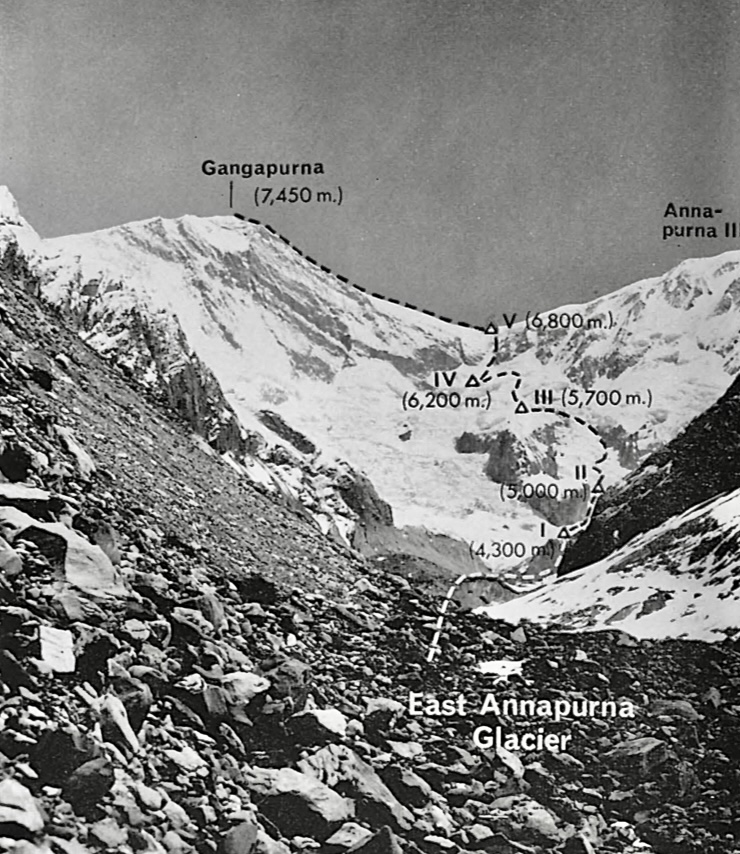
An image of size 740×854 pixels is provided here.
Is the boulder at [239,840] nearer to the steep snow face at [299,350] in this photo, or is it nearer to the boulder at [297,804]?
the boulder at [297,804]

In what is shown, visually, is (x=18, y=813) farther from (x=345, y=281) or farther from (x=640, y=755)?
(x=345, y=281)

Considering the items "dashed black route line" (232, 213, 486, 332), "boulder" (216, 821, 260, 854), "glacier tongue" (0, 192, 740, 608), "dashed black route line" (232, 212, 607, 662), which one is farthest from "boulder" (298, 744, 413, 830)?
"dashed black route line" (232, 213, 486, 332)

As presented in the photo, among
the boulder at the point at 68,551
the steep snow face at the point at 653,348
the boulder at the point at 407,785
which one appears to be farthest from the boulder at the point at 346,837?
the steep snow face at the point at 653,348

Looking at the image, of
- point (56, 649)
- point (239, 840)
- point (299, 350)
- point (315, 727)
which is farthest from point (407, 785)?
point (299, 350)

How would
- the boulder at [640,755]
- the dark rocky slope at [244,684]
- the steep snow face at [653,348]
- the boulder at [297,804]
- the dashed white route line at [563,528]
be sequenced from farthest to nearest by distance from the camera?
the steep snow face at [653,348], the dashed white route line at [563,528], the boulder at [640,755], the boulder at [297,804], the dark rocky slope at [244,684]

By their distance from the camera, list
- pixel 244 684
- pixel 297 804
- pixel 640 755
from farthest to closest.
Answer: pixel 640 755
pixel 244 684
pixel 297 804

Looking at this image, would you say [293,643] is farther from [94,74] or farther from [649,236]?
[94,74]
